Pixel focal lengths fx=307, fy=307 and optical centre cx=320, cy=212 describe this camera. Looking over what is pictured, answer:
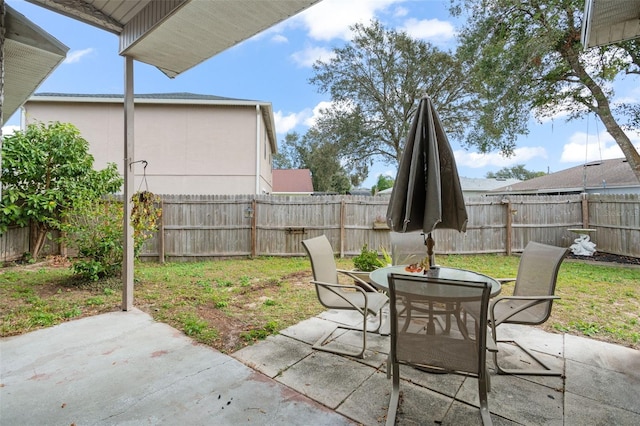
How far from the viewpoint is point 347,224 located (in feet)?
27.7

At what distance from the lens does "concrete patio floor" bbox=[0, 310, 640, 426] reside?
1.96 m

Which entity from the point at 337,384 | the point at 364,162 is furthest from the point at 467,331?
the point at 364,162

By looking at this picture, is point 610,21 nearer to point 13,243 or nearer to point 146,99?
point 13,243

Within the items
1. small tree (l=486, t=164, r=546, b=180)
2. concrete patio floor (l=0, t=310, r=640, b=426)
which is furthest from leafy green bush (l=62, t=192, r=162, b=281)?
small tree (l=486, t=164, r=546, b=180)

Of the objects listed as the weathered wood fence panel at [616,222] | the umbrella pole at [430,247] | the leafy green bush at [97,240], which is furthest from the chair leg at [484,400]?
the weathered wood fence panel at [616,222]

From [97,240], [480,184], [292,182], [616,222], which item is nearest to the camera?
[97,240]

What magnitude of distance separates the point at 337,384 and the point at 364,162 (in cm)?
1616

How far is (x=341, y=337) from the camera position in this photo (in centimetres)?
318

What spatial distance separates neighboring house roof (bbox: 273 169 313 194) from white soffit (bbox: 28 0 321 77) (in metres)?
19.3

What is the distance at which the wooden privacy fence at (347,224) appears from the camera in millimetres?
Answer: 7789

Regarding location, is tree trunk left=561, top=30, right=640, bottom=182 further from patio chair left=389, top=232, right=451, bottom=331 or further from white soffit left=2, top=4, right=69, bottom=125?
white soffit left=2, top=4, right=69, bottom=125

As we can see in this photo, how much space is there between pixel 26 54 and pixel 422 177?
3.90 m

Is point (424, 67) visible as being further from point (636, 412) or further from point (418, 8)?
point (636, 412)

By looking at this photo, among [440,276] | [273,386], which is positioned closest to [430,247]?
[440,276]
